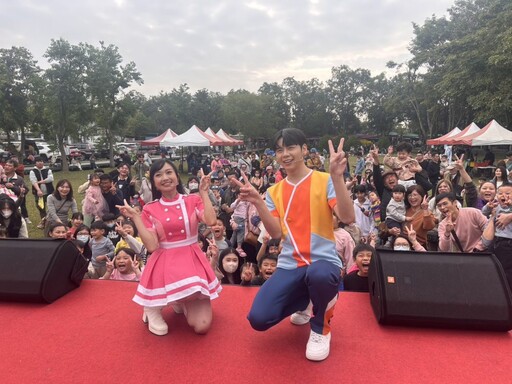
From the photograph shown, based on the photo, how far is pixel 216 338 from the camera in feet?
7.87

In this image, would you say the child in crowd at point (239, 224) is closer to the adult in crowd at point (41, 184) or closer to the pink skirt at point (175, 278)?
the pink skirt at point (175, 278)

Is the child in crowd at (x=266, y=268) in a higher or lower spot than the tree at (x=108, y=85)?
lower

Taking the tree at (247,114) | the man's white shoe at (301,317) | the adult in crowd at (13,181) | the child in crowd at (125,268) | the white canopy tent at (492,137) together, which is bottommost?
the white canopy tent at (492,137)

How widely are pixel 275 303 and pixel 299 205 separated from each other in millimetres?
631

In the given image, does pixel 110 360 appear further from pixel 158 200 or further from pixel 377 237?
pixel 377 237

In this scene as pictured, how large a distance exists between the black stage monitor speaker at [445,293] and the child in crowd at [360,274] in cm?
83

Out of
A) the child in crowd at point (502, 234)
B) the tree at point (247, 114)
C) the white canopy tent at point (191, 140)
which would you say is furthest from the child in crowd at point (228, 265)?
the tree at point (247, 114)

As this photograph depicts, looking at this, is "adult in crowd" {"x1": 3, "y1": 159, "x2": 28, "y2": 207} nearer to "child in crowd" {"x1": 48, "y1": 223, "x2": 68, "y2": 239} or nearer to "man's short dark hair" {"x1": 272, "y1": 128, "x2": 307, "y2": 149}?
"child in crowd" {"x1": 48, "y1": 223, "x2": 68, "y2": 239}

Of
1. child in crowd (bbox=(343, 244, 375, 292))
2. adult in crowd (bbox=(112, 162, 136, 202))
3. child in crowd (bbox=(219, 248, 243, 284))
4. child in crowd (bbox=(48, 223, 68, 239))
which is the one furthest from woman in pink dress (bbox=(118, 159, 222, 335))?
adult in crowd (bbox=(112, 162, 136, 202))

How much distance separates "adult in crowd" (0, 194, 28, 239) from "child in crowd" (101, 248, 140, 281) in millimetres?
2583

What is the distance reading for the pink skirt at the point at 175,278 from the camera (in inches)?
94.9

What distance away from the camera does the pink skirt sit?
2.41m

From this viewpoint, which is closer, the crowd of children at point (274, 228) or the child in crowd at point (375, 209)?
the crowd of children at point (274, 228)

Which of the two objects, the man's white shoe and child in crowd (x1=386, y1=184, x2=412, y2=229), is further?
child in crowd (x1=386, y1=184, x2=412, y2=229)
